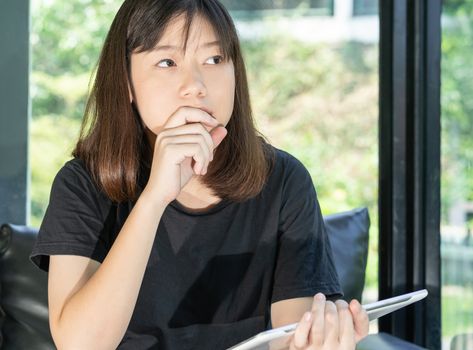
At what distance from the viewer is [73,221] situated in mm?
1592

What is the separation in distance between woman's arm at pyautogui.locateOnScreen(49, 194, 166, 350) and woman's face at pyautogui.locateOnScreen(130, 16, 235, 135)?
0.19 metres

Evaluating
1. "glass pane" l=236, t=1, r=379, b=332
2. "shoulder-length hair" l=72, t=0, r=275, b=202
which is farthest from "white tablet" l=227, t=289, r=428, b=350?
"glass pane" l=236, t=1, r=379, b=332

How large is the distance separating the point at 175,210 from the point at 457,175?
0.98 m

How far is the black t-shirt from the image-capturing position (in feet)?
5.38

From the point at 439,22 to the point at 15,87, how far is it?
3.79ft

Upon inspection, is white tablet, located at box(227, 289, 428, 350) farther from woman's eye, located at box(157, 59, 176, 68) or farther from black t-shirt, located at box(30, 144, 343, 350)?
woman's eye, located at box(157, 59, 176, 68)

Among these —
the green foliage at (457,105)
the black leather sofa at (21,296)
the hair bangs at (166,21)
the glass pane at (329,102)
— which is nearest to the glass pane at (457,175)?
the green foliage at (457,105)

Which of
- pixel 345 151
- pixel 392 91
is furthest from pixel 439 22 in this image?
pixel 345 151

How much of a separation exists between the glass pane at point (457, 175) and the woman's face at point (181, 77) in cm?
94

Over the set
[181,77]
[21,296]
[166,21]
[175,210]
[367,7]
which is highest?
[367,7]

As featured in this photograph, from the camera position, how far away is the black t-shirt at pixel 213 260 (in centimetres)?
164

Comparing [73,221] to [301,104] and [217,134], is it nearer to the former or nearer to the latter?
[217,134]

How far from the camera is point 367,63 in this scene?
2451mm

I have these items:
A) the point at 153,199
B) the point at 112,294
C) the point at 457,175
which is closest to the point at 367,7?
the point at 457,175
